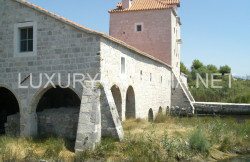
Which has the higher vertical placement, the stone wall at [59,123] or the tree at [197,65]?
the tree at [197,65]

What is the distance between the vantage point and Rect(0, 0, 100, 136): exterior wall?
8516 mm

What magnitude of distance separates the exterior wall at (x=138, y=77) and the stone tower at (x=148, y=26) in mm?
1726

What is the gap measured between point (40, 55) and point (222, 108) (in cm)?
1191

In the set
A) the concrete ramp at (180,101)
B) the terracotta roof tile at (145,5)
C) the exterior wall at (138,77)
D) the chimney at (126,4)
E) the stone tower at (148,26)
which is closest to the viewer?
the exterior wall at (138,77)

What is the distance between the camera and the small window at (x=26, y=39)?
9391 millimetres

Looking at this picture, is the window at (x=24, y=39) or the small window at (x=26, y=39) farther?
the small window at (x=26, y=39)

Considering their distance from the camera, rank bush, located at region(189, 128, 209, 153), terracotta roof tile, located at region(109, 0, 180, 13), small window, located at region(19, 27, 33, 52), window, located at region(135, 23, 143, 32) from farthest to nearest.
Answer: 1. window, located at region(135, 23, 143, 32)
2. terracotta roof tile, located at region(109, 0, 180, 13)
3. small window, located at region(19, 27, 33, 52)
4. bush, located at region(189, 128, 209, 153)

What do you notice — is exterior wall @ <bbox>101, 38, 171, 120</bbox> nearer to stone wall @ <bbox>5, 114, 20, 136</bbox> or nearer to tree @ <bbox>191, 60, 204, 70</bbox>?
stone wall @ <bbox>5, 114, 20, 136</bbox>

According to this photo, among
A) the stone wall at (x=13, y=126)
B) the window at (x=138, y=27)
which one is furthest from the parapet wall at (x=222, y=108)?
the stone wall at (x=13, y=126)

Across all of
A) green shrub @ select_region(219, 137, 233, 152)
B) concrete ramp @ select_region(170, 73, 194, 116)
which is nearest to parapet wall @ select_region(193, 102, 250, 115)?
concrete ramp @ select_region(170, 73, 194, 116)

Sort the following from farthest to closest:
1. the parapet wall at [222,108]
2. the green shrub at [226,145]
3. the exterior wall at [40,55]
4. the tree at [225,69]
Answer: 1. the tree at [225,69]
2. the parapet wall at [222,108]
3. the green shrub at [226,145]
4. the exterior wall at [40,55]

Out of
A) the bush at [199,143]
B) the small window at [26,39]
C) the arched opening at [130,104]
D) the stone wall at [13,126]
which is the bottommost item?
the bush at [199,143]

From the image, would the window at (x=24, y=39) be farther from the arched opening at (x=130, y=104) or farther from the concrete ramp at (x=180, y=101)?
the concrete ramp at (x=180, y=101)

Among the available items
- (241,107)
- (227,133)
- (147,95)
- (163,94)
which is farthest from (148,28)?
(227,133)
